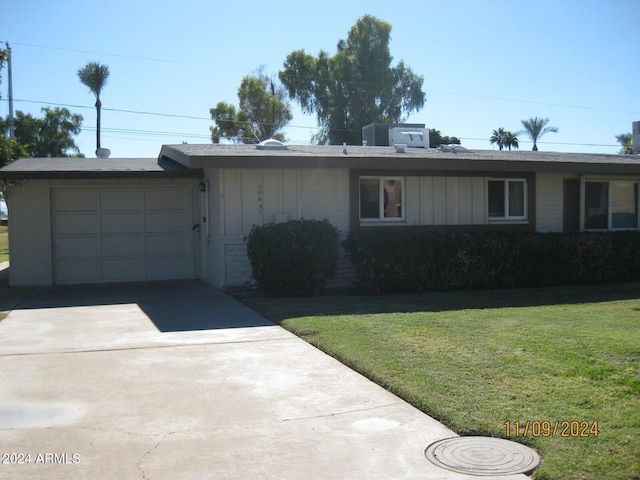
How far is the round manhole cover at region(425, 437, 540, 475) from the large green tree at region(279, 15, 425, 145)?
37.2 meters

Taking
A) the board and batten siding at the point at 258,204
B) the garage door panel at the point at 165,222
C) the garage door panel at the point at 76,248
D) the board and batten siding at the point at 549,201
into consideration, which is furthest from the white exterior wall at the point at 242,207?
the board and batten siding at the point at 549,201

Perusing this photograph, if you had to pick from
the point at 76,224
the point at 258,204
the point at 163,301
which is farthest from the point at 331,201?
the point at 76,224

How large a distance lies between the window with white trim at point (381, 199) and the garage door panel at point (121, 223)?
5167 millimetres

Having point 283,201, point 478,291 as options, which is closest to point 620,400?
point 478,291

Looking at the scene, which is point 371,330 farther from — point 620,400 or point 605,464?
point 605,464

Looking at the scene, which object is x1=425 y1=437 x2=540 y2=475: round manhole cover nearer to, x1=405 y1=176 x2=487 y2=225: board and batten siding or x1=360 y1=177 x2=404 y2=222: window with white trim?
x1=360 y1=177 x2=404 y2=222: window with white trim

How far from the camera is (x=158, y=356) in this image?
7121mm

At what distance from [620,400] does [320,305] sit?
18.7 feet

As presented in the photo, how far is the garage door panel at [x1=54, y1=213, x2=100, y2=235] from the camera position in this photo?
14.0m

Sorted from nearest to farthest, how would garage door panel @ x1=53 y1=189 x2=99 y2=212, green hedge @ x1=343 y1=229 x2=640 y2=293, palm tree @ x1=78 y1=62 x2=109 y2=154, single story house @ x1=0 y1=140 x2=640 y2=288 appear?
1. green hedge @ x1=343 y1=229 x2=640 y2=293
2. single story house @ x1=0 y1=140 x2=640 y2=288
3. garage door panel @ x1=53 y1=189 x2=99 y2=212
4. palm tree @ x1=78 y1=62 x2=109 y2=154

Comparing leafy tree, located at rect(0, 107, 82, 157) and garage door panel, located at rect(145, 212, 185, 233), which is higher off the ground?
leafy tree, located at rect(0, 107, 82, 157)

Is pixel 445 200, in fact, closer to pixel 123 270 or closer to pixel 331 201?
pixel 331 201
